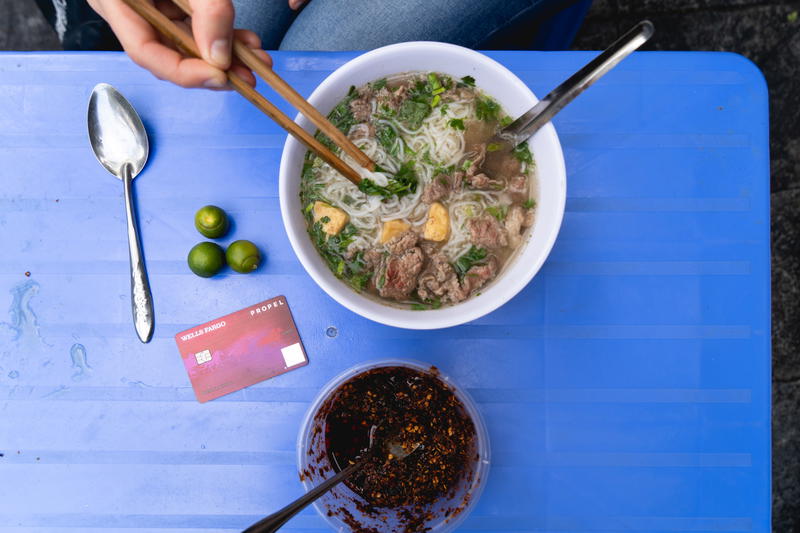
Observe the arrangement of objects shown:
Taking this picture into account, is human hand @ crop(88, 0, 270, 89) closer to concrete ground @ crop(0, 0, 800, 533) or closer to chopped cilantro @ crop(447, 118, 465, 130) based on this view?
chopped cilantro @ crop(447, 118, 465, 130)

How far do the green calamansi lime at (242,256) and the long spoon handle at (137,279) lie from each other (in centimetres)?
32

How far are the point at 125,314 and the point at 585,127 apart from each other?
68.8 inches

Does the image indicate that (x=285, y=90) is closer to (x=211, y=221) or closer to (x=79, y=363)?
(x=211, y=221)

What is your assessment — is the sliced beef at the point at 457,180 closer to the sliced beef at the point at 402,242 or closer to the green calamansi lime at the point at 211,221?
the sliced beef at the point at 402,242

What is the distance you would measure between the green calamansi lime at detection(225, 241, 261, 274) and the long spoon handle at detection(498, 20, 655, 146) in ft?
2.93

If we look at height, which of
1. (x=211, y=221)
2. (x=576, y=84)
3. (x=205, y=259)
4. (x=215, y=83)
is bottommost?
(x=205, y=259)

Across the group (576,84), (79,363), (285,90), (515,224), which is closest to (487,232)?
(515,224)

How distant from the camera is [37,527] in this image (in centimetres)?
192

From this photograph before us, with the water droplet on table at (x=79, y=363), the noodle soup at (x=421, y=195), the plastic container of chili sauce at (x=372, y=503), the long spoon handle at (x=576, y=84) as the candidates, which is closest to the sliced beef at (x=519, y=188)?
the noodle soup at (x=421, y=195)

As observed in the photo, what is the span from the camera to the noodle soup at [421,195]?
1.71 metres

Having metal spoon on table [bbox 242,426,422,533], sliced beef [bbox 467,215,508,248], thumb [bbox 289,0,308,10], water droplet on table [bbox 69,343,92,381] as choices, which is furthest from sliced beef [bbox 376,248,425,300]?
thumb [bbox 289,0,308,10]

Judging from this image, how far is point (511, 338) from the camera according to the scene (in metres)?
1.93

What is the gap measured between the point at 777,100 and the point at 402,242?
8.17ft

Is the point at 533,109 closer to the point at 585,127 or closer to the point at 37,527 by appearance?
the point at 585,127
